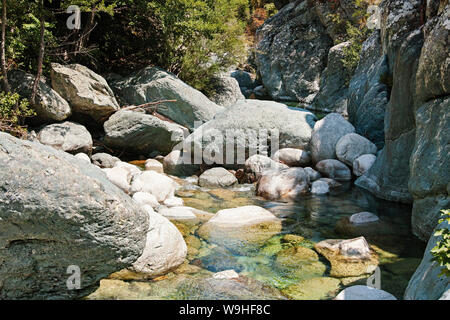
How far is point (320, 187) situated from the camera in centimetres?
819

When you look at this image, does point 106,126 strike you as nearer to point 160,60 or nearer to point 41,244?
point 160,60

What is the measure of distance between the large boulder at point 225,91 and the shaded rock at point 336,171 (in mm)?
5724

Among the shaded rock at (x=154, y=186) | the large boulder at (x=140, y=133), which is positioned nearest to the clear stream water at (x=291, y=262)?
the shaded rock at (x=154, y=186)

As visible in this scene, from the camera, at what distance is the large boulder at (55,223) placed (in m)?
3.02

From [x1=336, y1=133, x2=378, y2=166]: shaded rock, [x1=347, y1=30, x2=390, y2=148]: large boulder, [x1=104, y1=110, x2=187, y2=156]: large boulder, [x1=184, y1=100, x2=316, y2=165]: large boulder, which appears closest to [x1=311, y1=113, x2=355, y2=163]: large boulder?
[x1=336, y1=133, x2=378, y2=166]: shaded rock

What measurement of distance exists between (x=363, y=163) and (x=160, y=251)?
567cm

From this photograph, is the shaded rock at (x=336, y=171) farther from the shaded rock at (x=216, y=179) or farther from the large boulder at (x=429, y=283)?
the large boulder at (x=429, y=283)

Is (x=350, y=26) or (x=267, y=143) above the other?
(x=350, y=26)

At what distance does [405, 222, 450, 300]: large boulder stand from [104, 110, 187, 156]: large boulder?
7.66m

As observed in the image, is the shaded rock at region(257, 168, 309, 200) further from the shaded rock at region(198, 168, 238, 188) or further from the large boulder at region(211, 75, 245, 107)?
the large boulder at region(211, 75, 245, 107)

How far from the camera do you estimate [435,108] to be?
206 inches

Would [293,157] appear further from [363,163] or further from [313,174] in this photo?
[363,163]

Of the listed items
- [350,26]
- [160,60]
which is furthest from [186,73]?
[350,26]
